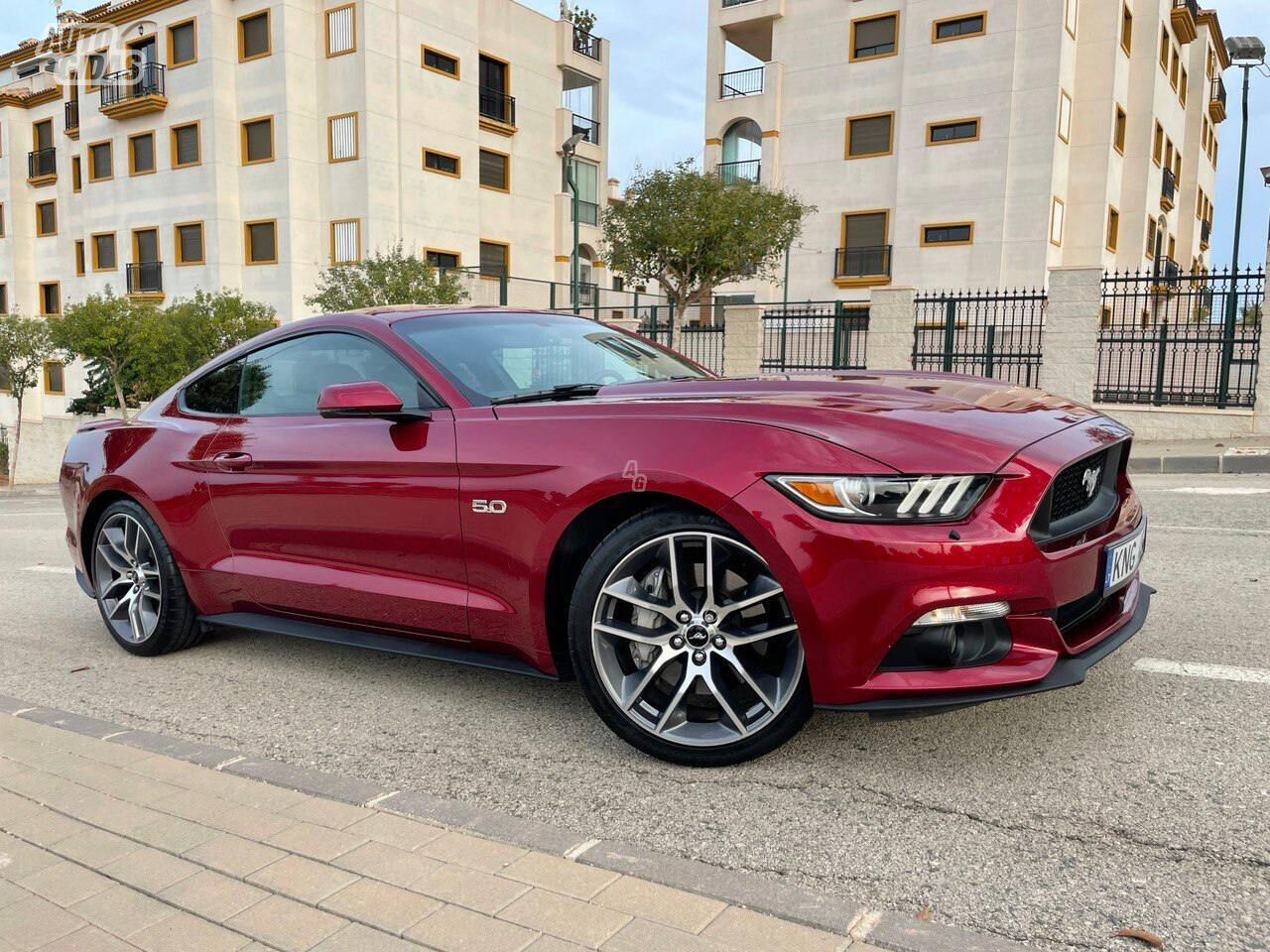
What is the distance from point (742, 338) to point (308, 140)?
61.1ft

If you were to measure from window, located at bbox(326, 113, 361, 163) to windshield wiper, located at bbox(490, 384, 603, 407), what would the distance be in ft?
99.2

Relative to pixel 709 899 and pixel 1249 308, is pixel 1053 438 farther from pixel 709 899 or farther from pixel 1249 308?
pixel 1249 308

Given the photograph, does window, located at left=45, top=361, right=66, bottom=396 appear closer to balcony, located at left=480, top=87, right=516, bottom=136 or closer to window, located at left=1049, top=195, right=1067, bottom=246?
balcony, located at left=480, top=87, right=516, bottom=136

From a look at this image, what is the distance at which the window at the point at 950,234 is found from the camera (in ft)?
101

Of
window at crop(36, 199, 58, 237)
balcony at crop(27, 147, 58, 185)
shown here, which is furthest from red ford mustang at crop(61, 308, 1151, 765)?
window at crop(36, 199, 58, 237)

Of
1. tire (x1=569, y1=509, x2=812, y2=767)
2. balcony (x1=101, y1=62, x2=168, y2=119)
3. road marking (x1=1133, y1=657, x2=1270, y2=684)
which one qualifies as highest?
balcony (x1=101, y1=62, x2=168, y2=119)

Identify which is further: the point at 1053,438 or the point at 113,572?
the point at 113,572

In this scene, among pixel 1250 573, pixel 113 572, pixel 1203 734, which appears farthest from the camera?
pixel 1250 573

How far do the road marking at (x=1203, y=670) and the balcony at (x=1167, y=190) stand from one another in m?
39.3

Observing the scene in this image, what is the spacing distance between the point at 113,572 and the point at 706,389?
322cm

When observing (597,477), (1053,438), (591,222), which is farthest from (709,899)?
(591,222)

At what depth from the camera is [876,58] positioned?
32156 millimetres

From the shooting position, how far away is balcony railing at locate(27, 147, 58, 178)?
43031mm

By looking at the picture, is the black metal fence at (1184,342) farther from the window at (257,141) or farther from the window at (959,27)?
the window at (257,141)
